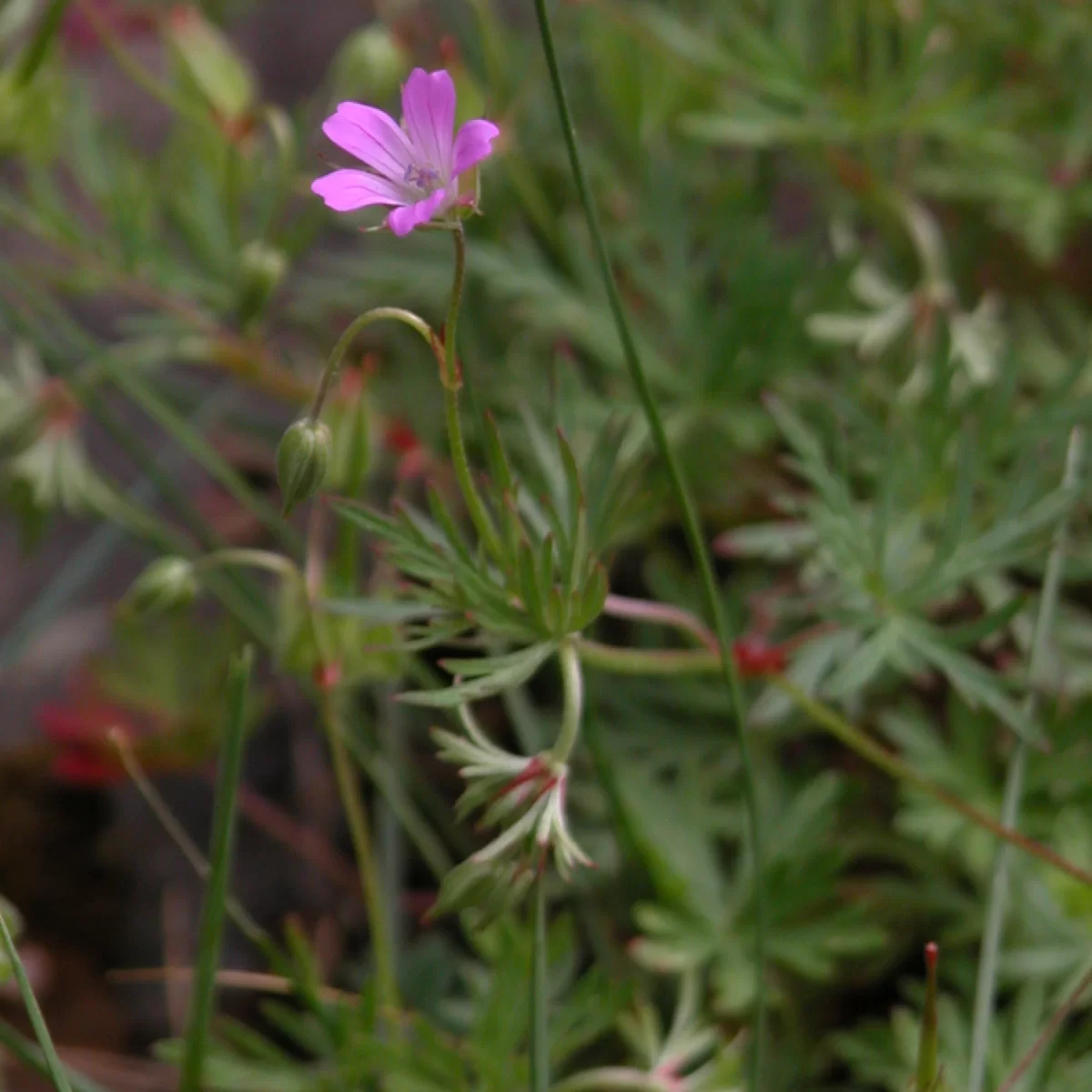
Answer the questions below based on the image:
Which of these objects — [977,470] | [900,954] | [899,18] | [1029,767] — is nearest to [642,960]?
[900,954]

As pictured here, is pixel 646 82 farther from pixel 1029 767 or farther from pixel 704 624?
pixel 1029 767

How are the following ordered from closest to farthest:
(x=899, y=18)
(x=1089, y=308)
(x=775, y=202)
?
(x=899, y=18) < (x=1089, y=308) < (x=775, y=202)

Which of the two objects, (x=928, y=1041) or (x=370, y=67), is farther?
(x=370, y=67)

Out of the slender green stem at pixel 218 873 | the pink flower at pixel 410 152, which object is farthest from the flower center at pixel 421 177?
the slender green stem at pixel 218 873

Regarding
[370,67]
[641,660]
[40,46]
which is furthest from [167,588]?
[370,67]

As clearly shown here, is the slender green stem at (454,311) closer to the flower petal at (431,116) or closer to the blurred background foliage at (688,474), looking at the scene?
the flower petal at (431,116)

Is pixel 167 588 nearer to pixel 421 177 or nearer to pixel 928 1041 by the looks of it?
pixel 421 177
